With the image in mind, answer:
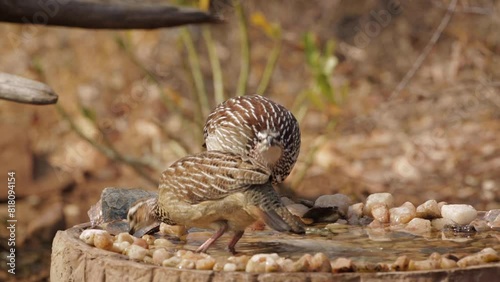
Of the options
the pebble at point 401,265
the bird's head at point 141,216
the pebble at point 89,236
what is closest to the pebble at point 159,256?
the pebble at point 89,236

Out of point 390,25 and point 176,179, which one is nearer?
point 176,179

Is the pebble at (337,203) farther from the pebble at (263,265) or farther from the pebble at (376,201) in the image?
the pebble at (263,265)

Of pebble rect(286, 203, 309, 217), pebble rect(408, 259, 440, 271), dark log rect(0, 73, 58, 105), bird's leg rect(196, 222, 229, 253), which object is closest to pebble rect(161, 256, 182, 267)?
bird's leg rect(196, 222, 229, 253)

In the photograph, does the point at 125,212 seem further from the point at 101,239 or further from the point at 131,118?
the point at 131,118

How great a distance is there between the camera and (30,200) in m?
8.19

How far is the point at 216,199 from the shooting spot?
382 centimetres

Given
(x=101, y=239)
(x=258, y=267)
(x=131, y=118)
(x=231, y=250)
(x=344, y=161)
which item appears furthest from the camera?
(x=131, y=118)

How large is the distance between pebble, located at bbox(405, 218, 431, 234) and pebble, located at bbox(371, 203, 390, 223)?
4.8 inches

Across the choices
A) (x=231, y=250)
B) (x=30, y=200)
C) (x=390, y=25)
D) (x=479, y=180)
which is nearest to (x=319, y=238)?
(x=231, y=250)

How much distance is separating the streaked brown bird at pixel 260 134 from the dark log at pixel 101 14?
4.09 ft

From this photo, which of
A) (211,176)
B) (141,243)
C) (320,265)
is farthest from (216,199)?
(320,265)

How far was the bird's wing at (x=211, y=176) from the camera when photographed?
3.75m

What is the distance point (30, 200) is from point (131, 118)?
1.51 metres

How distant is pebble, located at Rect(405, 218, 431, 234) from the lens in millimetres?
4379
